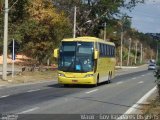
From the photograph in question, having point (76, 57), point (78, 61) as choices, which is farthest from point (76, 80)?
point (76, 57)

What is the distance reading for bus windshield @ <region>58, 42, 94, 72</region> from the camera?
110 feet

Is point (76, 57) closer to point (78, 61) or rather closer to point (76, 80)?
point (78, 61)

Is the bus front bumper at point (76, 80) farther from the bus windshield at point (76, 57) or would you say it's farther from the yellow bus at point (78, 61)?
the bus windshield at point (76, 57)

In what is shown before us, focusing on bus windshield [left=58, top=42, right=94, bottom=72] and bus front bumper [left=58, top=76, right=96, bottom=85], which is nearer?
bus front bumper [left=58, top=76, right=96, bottom=85]

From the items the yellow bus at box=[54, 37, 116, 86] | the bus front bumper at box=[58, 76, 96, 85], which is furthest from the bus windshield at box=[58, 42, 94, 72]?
the bus front bumper at box=[58, 76, 96, 85]

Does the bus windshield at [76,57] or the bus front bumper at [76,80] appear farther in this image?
the bus windshield at [76,57]

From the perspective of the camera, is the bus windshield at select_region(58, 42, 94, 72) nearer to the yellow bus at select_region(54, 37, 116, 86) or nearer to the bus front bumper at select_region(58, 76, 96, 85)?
the yellow bus at select_region(54, 37, 116, 86)

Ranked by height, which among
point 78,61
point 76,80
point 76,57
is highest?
point 76,57

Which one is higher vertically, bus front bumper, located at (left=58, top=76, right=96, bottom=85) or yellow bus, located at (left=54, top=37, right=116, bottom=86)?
yellow bus, located at (left=54, top=37, right=116, bottom=86)

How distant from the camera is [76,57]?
33.8 metres

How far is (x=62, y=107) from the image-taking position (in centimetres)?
1956

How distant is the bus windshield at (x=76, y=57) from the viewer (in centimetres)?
3353

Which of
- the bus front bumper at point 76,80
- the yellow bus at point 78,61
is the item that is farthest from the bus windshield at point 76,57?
the bus front bumper at point 76,80

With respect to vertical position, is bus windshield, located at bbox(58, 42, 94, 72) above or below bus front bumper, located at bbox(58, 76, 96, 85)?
above
